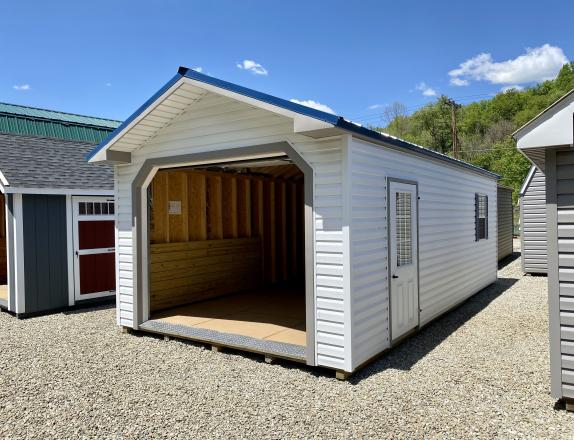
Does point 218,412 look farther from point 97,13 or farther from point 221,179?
point 97,13

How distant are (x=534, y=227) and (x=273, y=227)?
7.28m

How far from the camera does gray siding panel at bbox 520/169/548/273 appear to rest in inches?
456

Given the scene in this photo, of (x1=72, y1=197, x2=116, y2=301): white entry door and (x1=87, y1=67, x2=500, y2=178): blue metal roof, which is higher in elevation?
(x1=87, y1=67, x2=500, y2=178): blue metal roof

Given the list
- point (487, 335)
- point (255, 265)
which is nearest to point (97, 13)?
point (255, 265)

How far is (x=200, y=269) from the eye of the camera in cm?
789

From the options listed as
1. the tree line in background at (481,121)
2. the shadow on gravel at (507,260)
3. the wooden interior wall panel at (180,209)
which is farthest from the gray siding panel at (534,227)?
the tree line in background at (481,121)

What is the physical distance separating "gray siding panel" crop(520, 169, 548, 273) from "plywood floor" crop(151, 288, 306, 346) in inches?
279

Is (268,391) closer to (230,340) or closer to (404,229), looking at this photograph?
(230,340)

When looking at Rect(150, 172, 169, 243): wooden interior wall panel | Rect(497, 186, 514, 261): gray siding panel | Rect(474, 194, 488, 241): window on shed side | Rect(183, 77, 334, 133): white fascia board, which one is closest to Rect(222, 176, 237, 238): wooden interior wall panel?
Rect(150, 172, 169, 243): wooden interior wall panel

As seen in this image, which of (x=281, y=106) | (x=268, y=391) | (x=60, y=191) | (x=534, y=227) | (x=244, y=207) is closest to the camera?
(x=268, y=391)

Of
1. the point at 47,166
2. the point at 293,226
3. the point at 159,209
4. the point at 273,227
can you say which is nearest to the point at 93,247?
the point at 47,166

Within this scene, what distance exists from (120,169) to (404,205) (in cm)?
414

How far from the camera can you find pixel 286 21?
13766 mm

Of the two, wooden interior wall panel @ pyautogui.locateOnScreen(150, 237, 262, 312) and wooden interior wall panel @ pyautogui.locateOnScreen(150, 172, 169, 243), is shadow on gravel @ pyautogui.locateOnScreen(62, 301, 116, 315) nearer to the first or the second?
wooden interior wall panel @ pyautogui.locateOnScreen(150, 237, 262, 312)
